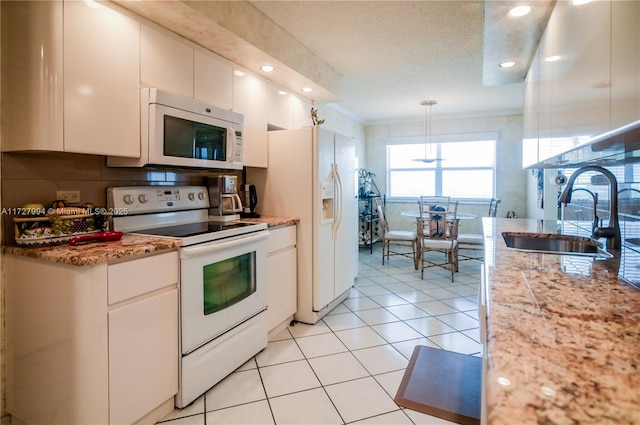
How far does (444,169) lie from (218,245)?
5255mm

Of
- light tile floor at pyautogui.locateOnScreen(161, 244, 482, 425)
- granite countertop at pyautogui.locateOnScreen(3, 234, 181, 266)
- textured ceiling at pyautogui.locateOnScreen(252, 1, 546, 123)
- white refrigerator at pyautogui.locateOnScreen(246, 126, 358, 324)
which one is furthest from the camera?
white refrigerator at pyautogui.locateOnScreen(246, 126, 358, 324)

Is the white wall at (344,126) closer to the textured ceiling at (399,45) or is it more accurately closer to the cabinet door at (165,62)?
the textured ceiling at (399,45)

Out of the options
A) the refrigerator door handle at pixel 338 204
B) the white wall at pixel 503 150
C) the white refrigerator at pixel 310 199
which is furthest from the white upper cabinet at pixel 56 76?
the white wall at pixel 503 150

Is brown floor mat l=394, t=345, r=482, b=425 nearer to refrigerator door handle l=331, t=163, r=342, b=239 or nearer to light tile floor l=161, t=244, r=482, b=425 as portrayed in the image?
light tile floor l=161, t=244, r=482, b=425

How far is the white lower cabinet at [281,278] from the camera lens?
8.72ft

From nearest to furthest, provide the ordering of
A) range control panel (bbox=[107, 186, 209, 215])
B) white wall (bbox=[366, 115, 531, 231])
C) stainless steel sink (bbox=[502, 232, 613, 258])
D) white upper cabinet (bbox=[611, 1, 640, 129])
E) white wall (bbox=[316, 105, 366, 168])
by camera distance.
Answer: white upper cabinet (bbox=[611, 1, 640, 129]) → stainless steel sink (bbox=[502, 232, 613, 258]) → range control panel (bbox=[107, 186, 209, 215]) → white wall (bbox=[316, 105, 366, 168]) → white wall (bbox=[366, 115, 531, 231])

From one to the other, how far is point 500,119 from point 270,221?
496 centimetres

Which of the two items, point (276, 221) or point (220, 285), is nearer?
point (220, 285)

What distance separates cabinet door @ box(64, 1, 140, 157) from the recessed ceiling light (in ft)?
6.98

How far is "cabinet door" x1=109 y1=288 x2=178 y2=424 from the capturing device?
4.95ft

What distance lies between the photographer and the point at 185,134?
218 centimetres

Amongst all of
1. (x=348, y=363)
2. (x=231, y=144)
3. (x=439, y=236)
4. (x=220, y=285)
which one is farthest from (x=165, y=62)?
(x=439, y=236)

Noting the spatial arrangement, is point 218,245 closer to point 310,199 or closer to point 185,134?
point 185,134

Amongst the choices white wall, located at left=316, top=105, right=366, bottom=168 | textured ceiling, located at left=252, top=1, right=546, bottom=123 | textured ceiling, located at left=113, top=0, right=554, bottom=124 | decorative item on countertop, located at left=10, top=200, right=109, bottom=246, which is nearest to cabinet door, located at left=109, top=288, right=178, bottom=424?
decorative item on countertop, located at left=10, top=200, right=109, bottom=246
